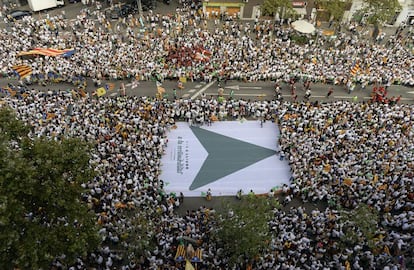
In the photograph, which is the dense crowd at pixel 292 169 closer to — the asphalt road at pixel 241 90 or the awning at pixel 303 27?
the asphalt road at pixel 241 90

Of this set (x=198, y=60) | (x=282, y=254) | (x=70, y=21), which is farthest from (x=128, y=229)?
(x=70, y=21)

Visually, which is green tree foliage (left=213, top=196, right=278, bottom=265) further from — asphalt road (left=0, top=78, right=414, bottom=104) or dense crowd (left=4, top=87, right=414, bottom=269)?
asphalt road (left=0, top=78, right=414, bottom=104)

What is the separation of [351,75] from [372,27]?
12992mm

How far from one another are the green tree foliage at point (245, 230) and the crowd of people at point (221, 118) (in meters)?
1.41

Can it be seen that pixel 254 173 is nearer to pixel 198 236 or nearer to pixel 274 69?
pixel 198 236

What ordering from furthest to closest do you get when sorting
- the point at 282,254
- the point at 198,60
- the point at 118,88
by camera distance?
the point at 198,60, the point at 118,88, the point at 282,254

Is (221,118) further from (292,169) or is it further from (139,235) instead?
(139,235)

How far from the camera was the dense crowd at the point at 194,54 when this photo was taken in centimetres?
3203

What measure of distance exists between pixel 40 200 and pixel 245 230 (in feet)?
30.3

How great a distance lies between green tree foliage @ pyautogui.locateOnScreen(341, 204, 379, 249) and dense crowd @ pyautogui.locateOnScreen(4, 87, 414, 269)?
0.61 m

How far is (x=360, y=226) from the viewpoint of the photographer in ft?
57.6

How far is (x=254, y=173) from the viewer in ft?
81.1

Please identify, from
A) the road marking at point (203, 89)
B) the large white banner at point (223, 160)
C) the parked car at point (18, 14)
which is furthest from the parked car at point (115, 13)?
the large white banner at point (223, 160)

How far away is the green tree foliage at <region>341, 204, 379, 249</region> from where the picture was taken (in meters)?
17.4
